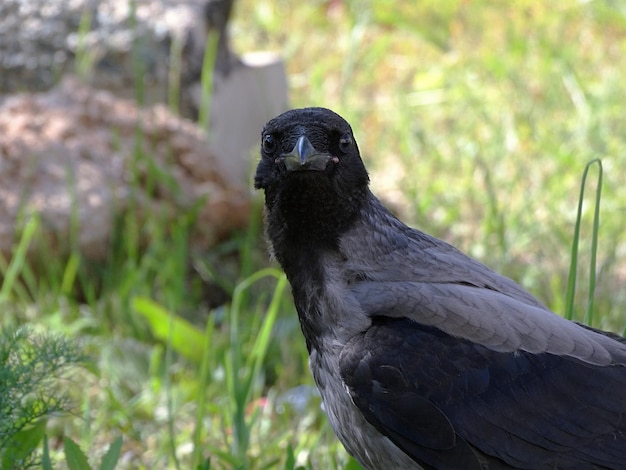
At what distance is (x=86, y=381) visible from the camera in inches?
174

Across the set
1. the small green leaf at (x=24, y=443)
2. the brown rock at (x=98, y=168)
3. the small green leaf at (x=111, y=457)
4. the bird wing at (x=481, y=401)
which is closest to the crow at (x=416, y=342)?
the bird wing at (x=481, y=401)

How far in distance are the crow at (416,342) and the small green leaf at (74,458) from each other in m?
0.76

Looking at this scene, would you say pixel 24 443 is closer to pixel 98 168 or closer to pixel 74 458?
pixel 74 458

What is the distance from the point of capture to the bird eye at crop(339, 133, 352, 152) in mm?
3098

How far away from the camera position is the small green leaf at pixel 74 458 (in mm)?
3203

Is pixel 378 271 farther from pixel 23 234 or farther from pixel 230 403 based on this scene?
pixel 23 234

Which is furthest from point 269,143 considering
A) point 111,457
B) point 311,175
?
point 111,457

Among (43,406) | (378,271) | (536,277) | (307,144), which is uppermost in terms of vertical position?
(307,144)

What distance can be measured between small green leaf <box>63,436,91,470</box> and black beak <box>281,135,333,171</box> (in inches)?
42.5

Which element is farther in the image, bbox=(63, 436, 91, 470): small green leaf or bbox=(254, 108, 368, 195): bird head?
bbox=(63, 436, 91, 470): small green leaf

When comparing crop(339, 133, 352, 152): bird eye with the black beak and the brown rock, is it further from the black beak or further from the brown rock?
the brown rock

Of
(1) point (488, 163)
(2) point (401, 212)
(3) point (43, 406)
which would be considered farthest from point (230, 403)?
(1) point (488, 163)

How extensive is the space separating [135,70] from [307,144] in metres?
3.14

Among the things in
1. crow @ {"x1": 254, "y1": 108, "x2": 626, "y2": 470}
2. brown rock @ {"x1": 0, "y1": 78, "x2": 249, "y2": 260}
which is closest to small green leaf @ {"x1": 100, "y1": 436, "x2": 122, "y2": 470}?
crow @ {"x1": 254, "y1": 108, "x2": 626, "y2": 470}
